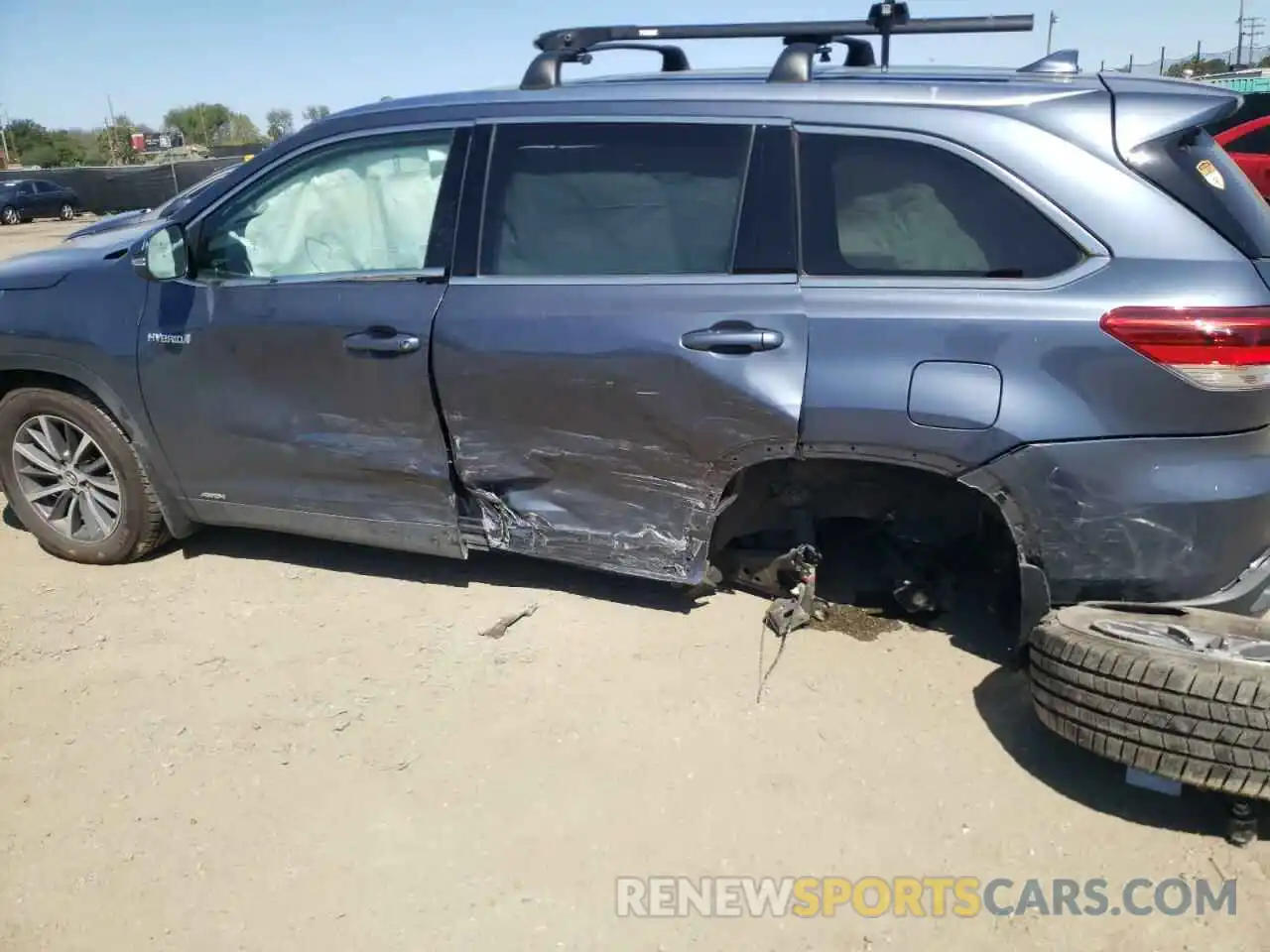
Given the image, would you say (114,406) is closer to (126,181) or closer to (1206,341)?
(1206,341)

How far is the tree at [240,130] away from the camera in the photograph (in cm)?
8262

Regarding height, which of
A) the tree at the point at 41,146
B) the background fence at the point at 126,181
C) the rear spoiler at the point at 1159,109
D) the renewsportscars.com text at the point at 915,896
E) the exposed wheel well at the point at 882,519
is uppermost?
the tree at the point at 41,146

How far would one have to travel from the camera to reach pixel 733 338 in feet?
10.2

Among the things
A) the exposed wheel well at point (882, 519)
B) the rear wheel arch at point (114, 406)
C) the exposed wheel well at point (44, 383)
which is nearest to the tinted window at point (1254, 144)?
the exposed wheel well at point (882, 519)

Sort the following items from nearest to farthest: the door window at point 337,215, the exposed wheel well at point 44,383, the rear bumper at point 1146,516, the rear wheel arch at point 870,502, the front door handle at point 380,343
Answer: the rear bumper at point 1146,516
the rear wheel arch at point 870,502
the front door handle at point 380,343
the door window at point 337,215
the exposed wheel well at point 44,383

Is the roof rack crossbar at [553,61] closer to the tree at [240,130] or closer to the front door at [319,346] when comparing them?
the front door at [319,346]

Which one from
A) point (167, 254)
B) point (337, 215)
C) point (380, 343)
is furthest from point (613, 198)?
point (167, 254)

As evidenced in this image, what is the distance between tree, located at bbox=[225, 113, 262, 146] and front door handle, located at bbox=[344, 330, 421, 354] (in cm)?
8722

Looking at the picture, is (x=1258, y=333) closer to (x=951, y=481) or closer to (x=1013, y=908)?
(x=951, y=481)

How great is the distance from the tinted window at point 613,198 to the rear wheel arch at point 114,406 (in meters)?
1.64

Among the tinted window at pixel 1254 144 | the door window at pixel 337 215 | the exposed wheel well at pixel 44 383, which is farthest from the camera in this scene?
the tinted window at pixel 1254 144

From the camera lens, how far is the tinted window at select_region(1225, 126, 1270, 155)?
13.2m

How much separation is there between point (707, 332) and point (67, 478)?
9.65 feet

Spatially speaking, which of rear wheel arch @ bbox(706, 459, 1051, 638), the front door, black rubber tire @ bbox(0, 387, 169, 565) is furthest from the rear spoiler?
black rubber tire @ bbox(0, 387, 169, 565)
